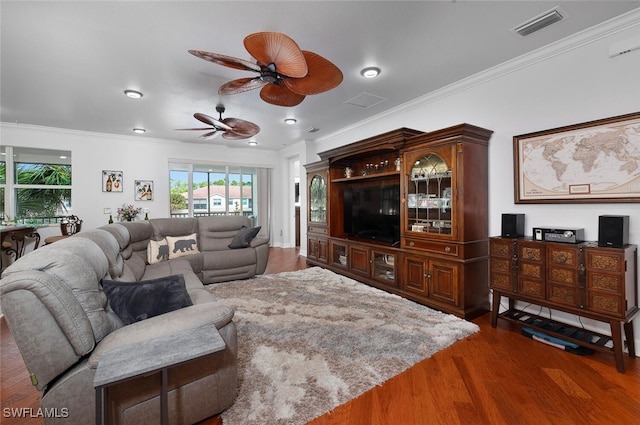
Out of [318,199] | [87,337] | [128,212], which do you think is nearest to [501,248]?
[87,337]

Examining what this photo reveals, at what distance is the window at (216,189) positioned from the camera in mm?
6742

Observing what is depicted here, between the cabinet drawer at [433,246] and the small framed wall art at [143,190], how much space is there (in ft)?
18.1

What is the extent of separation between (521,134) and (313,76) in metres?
2.25

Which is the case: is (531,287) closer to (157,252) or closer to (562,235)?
(562,235)

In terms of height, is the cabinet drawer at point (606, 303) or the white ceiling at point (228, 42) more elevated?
the white ceiling at point (228, 42)

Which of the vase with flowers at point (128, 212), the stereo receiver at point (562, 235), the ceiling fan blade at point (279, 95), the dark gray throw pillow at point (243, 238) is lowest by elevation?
the dark gray throw pillow at point (243, 238)

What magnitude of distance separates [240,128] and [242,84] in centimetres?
141

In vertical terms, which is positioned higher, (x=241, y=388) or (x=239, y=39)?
(x=239, y=39)

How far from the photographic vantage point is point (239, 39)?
8.05ft

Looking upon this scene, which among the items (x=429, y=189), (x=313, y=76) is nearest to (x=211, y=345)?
(x=313, y=76)

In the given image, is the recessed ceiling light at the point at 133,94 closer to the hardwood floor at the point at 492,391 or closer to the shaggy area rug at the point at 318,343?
the shaggy area rug at the point at 318,343

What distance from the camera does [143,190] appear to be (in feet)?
19.8

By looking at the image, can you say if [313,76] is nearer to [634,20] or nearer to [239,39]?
[239,39]

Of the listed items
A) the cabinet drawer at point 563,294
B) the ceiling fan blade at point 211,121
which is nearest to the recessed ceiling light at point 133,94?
the ceiling fan blade at point 211,121
